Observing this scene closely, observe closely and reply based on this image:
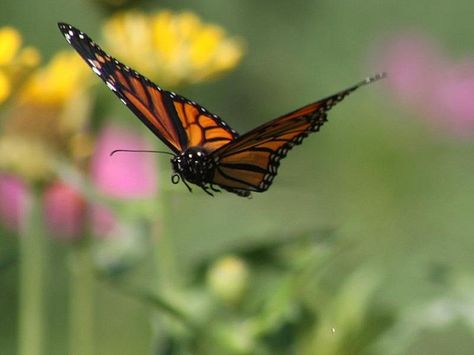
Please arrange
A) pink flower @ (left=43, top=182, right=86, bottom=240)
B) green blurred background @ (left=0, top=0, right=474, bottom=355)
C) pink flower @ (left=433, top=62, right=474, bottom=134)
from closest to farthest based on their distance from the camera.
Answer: pink flower @ (left=43, top=182, right=86, bottom=240) → green blurred background @ (left=0, top=0, right=474, bottom=355) → pink flower @ (left=433, top=62, right=474, bottom=134)

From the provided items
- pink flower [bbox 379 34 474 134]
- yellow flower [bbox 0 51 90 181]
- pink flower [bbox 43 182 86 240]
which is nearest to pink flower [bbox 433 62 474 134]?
pink flower [bbox 379 34 474 134]

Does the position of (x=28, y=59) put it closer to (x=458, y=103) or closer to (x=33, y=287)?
(x=33, y=287)

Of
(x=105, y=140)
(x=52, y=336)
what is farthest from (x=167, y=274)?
(x=105, y=140)

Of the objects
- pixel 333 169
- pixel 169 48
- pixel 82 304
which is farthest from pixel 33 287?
pixel 333 169

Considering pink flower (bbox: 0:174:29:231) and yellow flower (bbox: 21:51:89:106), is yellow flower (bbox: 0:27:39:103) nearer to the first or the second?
yellow flower (bbox: 21:51:89:106)

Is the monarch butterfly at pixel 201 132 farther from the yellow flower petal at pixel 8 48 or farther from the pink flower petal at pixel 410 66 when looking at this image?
the pink flower petal at pixel 410 66

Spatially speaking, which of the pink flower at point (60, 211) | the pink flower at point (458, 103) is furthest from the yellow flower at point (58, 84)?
the pink flower at point (458, 103)

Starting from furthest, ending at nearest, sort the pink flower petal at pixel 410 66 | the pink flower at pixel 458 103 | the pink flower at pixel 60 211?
the pink flower petal at pixel 410 66
the pink flower at pixel 458 103
the pink flower at pixel 60 211
